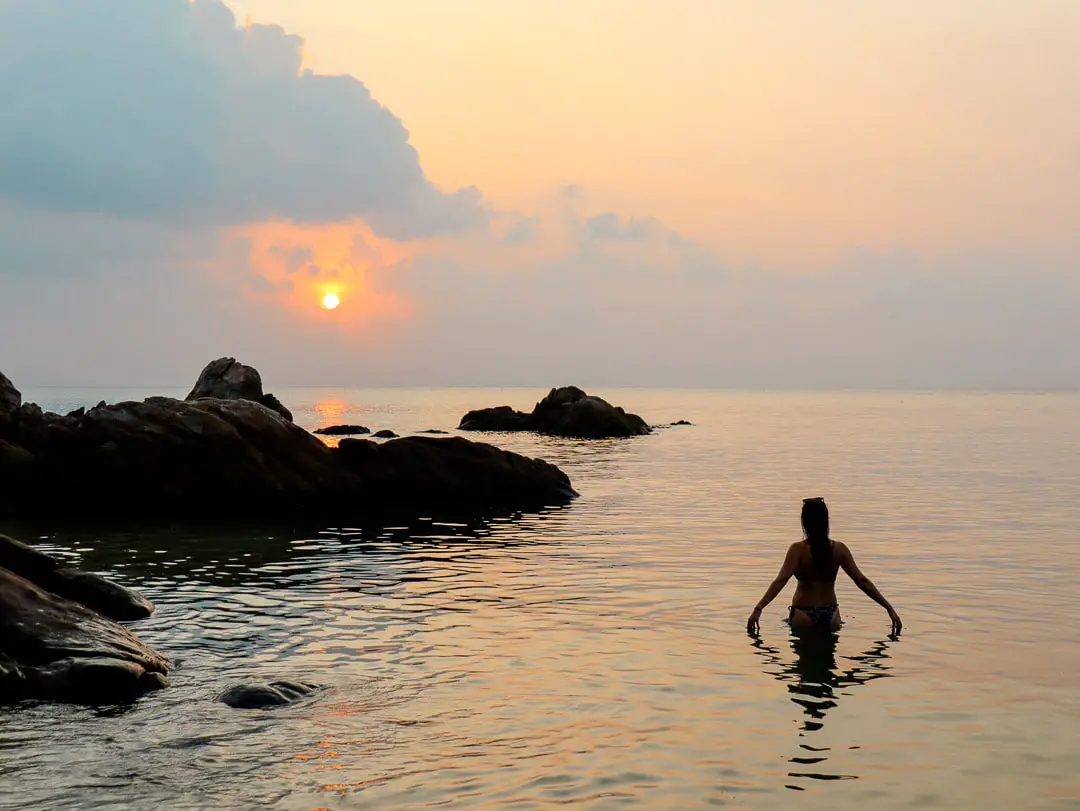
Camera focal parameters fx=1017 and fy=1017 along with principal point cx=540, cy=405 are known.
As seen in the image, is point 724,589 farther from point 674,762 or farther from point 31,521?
point 31,521

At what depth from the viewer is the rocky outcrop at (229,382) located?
65.7 metres

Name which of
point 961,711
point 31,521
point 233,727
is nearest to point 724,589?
point 961,711

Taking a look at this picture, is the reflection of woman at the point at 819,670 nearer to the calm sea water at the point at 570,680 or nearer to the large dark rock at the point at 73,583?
the calm sea water at the point at 570,680

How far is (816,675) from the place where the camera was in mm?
12781

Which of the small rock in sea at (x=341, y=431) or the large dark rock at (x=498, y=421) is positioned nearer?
the small rock in sea at (x=341, y=431)

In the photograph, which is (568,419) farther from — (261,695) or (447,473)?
(261,695)

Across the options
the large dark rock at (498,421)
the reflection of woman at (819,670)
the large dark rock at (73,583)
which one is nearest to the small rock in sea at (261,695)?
the large dark rock at (73,583)

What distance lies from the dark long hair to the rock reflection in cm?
112

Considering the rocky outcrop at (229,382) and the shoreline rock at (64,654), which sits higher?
the rocky outcrop at (229,382)

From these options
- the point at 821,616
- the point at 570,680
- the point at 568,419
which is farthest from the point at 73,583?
the point at 568,419

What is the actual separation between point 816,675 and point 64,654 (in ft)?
30.0

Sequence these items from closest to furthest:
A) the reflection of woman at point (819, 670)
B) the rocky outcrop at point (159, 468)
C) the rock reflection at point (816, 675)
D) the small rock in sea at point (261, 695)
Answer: the rock reflection at point (816, 675) < the small rock in sea at point (261, 695) < the reflection of woman at point (819, 670) < the rocky outcrop at point (159, 468)

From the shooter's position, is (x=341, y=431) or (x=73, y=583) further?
(x=341, y=431)

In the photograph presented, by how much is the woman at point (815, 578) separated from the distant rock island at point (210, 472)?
19333mm
